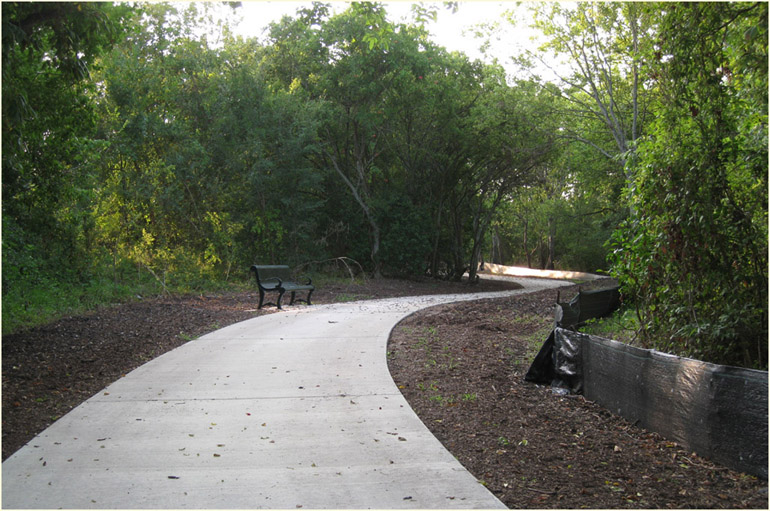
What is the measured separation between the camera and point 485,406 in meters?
5.34

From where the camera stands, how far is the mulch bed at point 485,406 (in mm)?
3631

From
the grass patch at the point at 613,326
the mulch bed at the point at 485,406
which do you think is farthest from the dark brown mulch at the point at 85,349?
the grass patch at the point at 613,326

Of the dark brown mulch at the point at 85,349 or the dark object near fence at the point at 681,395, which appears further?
the dark brown mulch at the point at 85,349

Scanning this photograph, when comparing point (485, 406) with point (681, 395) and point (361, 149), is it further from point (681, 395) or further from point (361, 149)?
point (361, 149)

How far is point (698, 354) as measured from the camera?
15.9 feet

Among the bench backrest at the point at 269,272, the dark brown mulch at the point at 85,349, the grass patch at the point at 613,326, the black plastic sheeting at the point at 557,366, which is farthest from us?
the bench backrest at the point at 269,272

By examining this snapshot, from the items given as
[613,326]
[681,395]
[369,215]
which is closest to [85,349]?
[681,395]

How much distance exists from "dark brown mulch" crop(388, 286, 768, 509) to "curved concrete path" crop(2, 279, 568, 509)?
232 millimetres

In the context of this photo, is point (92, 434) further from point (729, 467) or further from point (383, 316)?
point (383, 316)

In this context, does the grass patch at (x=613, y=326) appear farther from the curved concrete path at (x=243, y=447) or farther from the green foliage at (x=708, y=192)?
the curved concrete path at (x=243, y=447)

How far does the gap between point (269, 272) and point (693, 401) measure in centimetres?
1070

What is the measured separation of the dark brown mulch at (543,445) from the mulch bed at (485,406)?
0.03ft

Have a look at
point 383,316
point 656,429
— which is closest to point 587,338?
point 656,429

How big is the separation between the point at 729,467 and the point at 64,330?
8.14m
